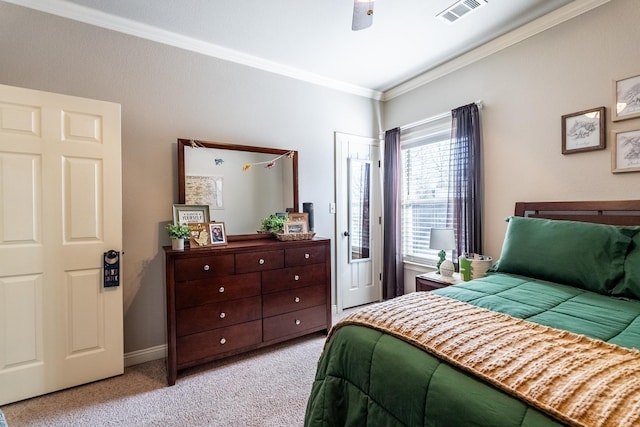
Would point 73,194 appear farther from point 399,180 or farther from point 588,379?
point 399,180

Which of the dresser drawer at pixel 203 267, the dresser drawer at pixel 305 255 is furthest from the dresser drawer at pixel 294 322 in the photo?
the dresser drawer at pixel 203 267

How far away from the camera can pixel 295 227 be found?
292cm

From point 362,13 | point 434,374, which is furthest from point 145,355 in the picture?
point 362,13

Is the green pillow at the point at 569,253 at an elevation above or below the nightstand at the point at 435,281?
above

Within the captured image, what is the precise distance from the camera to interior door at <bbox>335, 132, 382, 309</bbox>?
3605mm

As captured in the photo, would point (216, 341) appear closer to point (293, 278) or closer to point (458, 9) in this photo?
point (293, 278)

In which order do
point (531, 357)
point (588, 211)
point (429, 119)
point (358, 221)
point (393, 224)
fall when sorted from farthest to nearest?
point (358, 221) < point (393, 224) < point (429, 119) < point (588, 211) < point (531, 357)

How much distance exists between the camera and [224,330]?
2373 mm

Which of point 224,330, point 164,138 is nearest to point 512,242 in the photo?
point 224,330

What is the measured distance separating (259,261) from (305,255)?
1.52 ft

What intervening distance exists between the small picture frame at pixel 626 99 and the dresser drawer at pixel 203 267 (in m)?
Answer: 3.05

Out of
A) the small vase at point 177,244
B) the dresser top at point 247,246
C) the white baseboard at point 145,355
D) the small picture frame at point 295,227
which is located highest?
the small picture frame at point 295,227

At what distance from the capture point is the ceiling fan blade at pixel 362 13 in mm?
1571

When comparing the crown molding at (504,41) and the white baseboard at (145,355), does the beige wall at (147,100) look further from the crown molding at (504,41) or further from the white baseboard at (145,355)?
the crown molding at (504,41)
